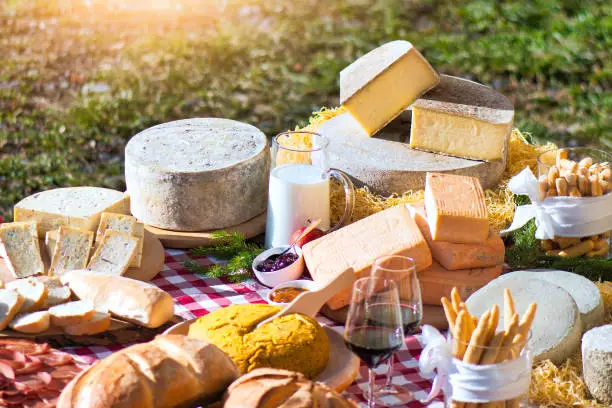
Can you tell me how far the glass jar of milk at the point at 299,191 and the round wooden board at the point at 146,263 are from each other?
38cm

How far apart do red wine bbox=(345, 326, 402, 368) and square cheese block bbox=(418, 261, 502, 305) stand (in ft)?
2.09

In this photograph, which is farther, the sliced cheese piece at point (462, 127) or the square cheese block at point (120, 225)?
the sliced cheese piece at point (462, 127)

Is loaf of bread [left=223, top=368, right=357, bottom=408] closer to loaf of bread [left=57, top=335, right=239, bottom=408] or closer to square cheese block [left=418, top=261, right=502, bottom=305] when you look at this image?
loaf of bread [left=57, top=335, right=239, bottom=408]

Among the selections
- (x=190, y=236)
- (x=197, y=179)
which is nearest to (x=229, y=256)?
(x=190, y=236)

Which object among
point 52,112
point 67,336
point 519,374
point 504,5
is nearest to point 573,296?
point 519,374

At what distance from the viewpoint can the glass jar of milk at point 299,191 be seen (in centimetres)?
290

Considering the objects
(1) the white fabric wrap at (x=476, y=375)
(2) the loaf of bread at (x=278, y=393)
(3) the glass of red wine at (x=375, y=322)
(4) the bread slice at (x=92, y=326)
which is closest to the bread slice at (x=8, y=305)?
(4) the bread slice at (x=92, y=326)

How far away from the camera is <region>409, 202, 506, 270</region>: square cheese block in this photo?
101 inches

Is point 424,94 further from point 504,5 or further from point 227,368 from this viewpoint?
point 504,5

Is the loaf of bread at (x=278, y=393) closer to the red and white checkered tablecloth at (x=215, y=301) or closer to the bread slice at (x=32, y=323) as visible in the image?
the red and white checkered tablecloth at (x=215, y=301)

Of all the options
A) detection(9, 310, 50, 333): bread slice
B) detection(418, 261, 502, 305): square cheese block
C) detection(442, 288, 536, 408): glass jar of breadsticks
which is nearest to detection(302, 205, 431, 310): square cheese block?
detection(418, 261, 502, 305): square cheese block

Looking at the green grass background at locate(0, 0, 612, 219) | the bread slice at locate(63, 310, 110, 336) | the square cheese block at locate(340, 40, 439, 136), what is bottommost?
the green grass background at locate(0, 0, 612, 219)

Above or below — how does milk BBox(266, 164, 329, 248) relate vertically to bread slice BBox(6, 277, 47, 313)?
above

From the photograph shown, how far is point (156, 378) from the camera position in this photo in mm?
1844
